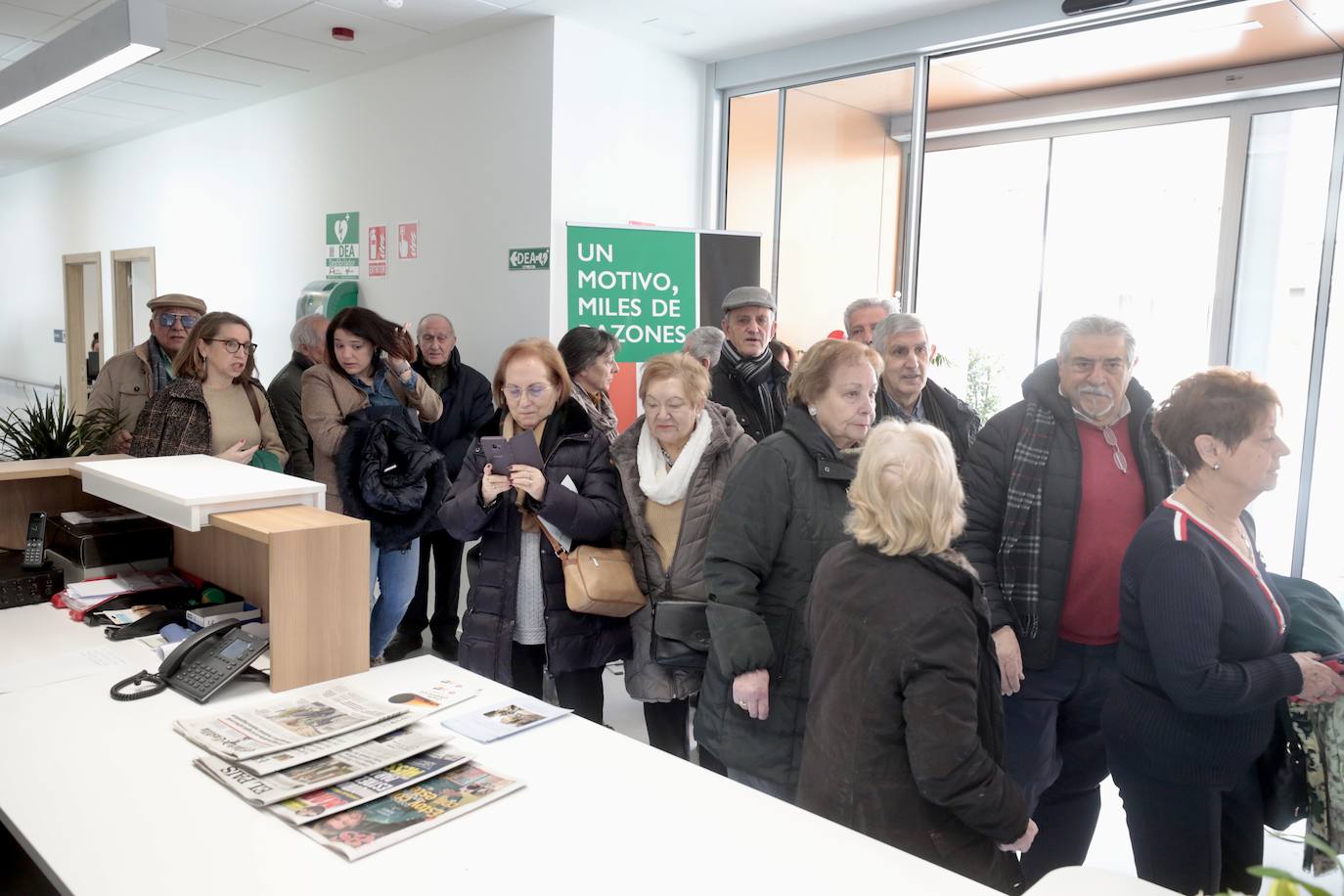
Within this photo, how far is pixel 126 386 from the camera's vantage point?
4152 millimetres

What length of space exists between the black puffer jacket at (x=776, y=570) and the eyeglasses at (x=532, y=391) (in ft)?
2.42

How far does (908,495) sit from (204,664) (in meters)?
1.59

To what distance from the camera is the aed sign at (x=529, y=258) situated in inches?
199

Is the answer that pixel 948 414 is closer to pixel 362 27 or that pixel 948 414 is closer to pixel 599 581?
pixel 599 581

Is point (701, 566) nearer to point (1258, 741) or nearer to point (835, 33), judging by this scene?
point (1258, 741)

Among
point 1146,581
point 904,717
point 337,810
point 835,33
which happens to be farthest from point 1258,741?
point 835,33

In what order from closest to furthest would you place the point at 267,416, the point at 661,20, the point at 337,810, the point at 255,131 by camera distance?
1. the point at 337,810
2. the point at 267,416
3. the point at 661,20
4. the point at 255,131

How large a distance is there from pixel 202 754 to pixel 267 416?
217cm

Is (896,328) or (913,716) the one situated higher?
(896,328)

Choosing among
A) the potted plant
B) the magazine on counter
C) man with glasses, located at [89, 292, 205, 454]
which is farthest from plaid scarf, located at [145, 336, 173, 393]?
the magazine on counter

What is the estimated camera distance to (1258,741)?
76.2 inches

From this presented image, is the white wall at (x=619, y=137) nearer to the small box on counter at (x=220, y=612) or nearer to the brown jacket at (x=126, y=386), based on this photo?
the brown jacket at (x=126, y=386)

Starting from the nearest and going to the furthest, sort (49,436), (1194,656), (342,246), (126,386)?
(1194,656), (49,436), (126,386), (342,246)

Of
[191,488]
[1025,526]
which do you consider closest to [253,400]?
[191,488]
